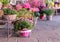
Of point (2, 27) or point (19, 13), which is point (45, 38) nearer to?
point (19, 13)

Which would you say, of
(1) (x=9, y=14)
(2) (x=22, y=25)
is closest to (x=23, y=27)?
(2) (x=22, y=25)

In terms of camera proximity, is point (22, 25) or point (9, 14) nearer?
point (22, 25)

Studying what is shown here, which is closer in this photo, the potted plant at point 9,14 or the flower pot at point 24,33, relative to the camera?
the flower pot at point 24,33

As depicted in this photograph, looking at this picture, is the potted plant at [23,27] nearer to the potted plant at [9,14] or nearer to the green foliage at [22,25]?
the green foliage at [22,25]

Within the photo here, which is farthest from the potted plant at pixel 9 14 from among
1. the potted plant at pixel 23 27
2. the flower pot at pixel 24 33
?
the flower pot at pixel 24 33

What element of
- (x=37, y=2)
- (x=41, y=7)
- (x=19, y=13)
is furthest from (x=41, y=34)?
(x=41, y=7)

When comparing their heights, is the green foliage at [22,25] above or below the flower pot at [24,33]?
above

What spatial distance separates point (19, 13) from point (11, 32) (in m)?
0.55

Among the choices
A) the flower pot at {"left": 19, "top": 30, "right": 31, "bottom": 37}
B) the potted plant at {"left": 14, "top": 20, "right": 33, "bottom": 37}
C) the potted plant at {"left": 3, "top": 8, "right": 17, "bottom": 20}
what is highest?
the potted plant at {"left": 3, "top": 8, "right": 17, "bottom": 20}

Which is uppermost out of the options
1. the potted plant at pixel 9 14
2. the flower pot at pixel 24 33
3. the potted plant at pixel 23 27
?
the potted plant at pixel 9 14

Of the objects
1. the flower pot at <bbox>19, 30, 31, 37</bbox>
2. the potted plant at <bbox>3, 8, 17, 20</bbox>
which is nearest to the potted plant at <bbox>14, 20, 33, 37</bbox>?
the flower pot at <bbox>19, 30, 31, 37</bbox>

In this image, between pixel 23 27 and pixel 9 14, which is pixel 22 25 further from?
pixel 9 14

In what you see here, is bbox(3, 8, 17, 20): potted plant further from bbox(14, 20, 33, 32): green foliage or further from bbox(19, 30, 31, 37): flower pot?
bbox(19, 30, 31, 37): flower pot

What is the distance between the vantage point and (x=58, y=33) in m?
4.98
